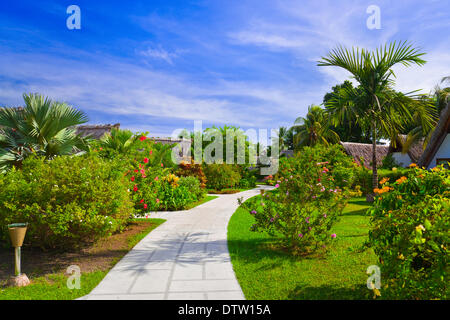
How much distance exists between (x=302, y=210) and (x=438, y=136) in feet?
39.8

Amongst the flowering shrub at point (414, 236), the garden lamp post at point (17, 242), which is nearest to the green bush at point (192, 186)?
the garden lamp post at point (17, 242)

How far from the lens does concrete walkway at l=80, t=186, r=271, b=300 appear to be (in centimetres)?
400

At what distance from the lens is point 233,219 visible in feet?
32.3

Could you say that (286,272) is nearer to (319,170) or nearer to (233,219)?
(319,170)

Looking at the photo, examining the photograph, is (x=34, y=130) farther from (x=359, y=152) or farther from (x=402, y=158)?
(x=402, y=158)

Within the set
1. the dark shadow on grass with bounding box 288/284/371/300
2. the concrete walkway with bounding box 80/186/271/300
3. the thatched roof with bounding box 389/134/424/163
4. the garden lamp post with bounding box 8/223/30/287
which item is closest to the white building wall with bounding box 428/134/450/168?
the thatched roof with bounding box 389/134/424/163

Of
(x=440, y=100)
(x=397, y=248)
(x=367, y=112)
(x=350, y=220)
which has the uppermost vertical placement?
(x=440, y=100)

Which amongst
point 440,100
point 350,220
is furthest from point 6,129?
point 440,100

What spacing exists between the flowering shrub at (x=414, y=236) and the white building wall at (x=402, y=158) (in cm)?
2303

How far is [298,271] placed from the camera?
16.3ft

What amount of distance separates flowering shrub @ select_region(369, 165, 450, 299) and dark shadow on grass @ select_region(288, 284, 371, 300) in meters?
0.41

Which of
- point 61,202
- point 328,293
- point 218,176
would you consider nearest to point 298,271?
point 328,293

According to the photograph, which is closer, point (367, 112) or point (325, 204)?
point (325, 204)

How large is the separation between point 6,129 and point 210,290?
292 inches
